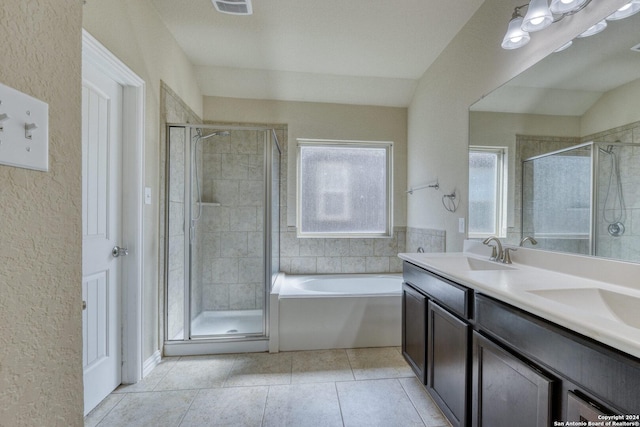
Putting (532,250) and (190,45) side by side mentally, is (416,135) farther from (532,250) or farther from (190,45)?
(190,45)

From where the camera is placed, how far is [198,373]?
2025mm

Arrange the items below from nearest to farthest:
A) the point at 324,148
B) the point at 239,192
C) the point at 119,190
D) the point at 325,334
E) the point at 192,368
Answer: the point at 119,190
the point at 192,368
the point at 325,334
the point at 239,192
the point at 324,148

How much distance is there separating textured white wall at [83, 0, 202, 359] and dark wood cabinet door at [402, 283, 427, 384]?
72.9 inches

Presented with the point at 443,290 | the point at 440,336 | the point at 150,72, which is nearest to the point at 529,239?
the point at 443,290

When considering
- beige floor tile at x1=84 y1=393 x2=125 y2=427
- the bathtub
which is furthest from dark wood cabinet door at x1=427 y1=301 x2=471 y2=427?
beige floor tile at x1=84 y1=393 x2=125 y2=427

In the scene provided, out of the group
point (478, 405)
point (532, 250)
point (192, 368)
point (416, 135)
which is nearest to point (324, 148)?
point (416, 135)

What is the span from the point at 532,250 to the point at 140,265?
2449mm

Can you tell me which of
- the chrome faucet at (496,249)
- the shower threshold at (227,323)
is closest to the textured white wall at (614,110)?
the chrome faucet at (496,249)

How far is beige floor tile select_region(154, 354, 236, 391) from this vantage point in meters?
1.88

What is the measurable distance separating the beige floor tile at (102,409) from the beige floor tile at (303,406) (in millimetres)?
928

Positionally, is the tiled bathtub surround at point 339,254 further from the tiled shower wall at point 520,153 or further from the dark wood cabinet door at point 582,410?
the dark wood cabinet door at point 582,410

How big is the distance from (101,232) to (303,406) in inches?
63.1

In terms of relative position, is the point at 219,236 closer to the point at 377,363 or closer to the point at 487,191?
the point at 377,363

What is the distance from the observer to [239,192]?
9.19ft
